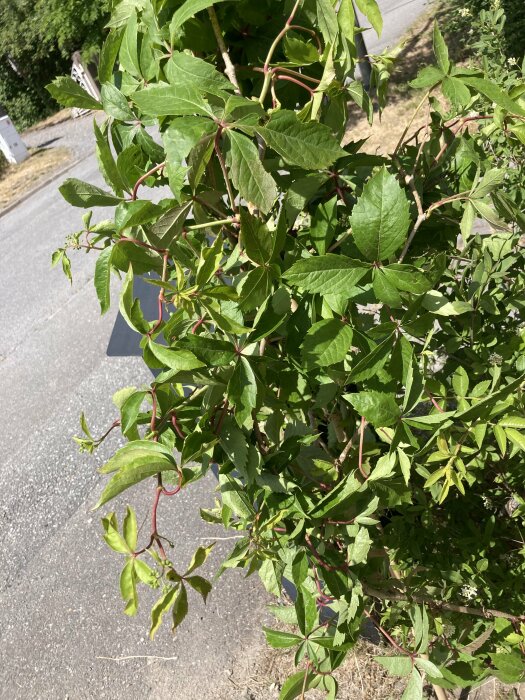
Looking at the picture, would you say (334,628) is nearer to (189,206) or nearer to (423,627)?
(423,627)

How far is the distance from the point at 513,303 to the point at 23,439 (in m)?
3.92

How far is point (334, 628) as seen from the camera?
1376 millimetres

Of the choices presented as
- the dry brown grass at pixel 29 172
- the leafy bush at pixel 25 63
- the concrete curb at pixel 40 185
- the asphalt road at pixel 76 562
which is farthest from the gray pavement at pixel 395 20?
the leafy bush at pixel 25 63

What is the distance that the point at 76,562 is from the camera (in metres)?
3.09

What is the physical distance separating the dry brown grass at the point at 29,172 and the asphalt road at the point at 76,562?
22.9 feet

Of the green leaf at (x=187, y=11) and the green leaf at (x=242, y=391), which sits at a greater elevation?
the green leaf at (x=187, y=11)

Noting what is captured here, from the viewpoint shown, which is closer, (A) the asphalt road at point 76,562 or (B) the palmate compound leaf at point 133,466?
(B) the palmate compound leaf at point 133,466

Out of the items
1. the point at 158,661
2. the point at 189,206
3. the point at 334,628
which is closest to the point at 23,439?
the point at 158,661

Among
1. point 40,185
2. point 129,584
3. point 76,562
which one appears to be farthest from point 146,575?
point 40,185

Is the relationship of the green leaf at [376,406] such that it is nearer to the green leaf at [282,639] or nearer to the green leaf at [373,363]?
the green leaf at [373,363]

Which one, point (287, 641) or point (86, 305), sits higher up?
point (287, 641)

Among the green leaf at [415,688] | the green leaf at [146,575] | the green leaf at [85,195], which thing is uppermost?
the green leaf at [85,195]

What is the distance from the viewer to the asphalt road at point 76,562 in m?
2.39

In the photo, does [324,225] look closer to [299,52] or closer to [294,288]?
[294,288]
